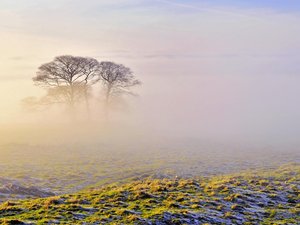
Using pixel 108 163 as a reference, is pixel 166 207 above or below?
above

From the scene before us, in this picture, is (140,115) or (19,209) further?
(140,115)

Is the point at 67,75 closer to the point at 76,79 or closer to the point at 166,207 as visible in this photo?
the point at 76,79

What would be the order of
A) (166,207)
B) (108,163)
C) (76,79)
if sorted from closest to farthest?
(166,207), (108,163), (76,79)

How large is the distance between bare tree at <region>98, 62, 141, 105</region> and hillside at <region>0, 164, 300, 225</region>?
72.4 m

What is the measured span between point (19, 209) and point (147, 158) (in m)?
51.0

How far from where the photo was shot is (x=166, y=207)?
893 inches

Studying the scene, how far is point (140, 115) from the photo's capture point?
174 metres

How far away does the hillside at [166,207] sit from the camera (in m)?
20.0

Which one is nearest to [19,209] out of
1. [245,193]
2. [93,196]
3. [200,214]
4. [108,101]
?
[93,196]

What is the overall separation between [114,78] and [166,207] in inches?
3141

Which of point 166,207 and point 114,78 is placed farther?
point 114,78

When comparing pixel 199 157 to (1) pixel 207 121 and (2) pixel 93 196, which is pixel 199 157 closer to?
(2) pixel 93 196

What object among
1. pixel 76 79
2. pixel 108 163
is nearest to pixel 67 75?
pixel 76 79

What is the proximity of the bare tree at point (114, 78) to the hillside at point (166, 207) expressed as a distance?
238 feet
